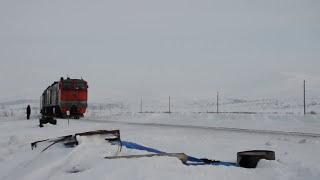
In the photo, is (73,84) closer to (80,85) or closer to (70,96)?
(80,85)

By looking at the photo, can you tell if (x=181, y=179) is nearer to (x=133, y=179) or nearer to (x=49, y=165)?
(x=133, y=179)

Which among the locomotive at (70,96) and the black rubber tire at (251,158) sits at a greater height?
the locomotive at (70,96)

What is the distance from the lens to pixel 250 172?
8062 mm

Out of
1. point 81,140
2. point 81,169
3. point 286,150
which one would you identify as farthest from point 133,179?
point 286,150

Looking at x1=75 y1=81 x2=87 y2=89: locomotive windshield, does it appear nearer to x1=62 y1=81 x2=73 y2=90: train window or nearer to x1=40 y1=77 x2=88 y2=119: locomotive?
x1=40 y1=77 x2=88 y2=119: locomotive

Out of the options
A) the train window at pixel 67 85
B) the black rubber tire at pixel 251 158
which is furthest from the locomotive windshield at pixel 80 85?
the black rubber tire at pixel 251 158

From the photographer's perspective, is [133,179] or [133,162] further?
[133,162]

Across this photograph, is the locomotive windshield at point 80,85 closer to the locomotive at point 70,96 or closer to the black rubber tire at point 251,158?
the locomotive at point 70,96

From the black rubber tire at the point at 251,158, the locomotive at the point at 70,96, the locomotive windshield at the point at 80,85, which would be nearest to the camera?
the black rubber tire at the point at 251,158

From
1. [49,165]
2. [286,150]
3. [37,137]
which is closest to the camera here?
[49,165]

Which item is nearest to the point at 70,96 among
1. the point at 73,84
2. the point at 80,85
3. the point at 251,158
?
the point at 73,84

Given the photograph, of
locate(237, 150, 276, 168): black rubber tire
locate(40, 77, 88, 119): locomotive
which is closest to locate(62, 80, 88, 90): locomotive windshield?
locate(40, 77, 88, 119): locomotive

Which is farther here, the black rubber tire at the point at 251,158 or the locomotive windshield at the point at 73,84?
the locomotive windshield at the point at 73,84

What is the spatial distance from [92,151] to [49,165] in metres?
1.13
